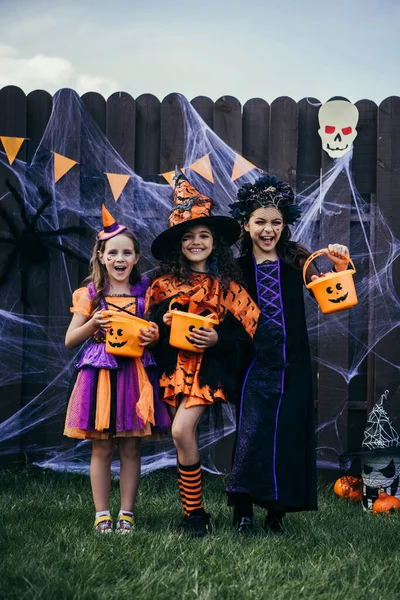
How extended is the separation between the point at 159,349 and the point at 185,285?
307mm

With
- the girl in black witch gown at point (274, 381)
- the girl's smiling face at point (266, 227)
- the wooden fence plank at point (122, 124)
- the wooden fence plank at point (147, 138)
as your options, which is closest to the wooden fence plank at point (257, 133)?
the wooden fence plank at point (147, 138)

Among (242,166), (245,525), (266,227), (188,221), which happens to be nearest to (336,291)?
(266,227)

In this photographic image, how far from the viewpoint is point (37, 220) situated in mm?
4520

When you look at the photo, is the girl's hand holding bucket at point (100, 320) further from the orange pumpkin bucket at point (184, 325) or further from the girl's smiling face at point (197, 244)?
the girl's smiling face at point (197, 244)

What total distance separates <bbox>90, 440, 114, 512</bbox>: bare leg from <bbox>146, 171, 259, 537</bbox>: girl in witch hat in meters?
0.33

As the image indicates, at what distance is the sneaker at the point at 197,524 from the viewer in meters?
3.33

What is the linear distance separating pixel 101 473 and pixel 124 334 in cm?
67

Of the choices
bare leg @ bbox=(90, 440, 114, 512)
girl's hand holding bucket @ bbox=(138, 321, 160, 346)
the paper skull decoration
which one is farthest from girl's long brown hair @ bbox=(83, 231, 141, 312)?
the paper skull decoration

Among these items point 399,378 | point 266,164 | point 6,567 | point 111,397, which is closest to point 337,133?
point 266,164

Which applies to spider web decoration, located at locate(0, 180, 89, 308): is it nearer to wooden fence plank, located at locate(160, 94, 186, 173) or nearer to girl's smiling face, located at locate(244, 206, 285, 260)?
wooden fence plank, located at locate(160, 94, 186, 173)

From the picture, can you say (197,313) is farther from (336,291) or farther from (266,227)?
(336,291)

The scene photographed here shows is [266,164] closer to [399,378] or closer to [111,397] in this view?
[399,378]

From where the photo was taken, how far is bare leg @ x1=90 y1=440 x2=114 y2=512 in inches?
136

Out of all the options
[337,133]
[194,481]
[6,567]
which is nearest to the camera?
[6,567]
